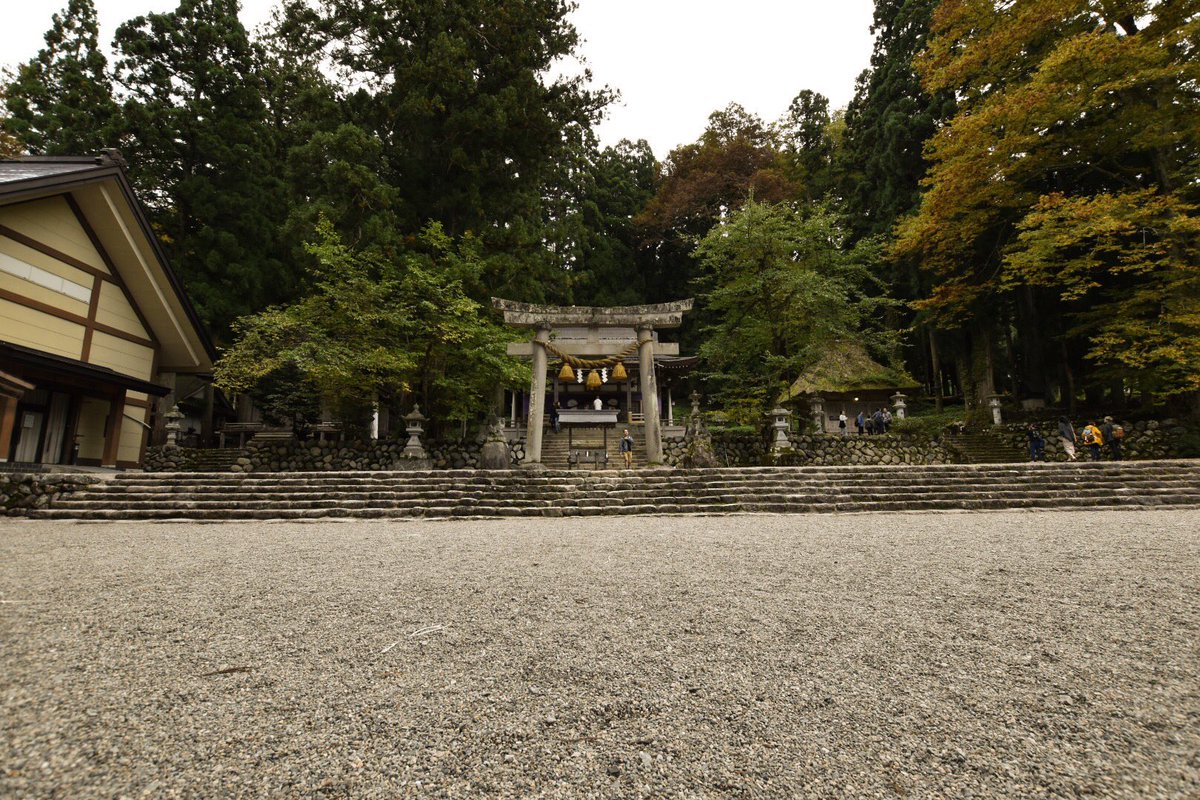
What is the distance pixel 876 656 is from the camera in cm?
207

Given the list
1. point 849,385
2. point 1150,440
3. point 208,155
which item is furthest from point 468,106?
point 1150,440

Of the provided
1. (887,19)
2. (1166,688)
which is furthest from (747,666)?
(887,19)

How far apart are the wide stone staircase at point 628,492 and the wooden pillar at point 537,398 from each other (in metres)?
1.99

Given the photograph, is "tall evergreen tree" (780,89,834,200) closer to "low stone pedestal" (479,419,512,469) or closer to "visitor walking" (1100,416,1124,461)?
"visitor walking" (1100,416,1124,461)

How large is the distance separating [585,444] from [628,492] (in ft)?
32.9

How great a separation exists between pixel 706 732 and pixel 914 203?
20830 millimetres

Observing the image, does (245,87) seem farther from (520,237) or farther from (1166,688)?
(1166,688)

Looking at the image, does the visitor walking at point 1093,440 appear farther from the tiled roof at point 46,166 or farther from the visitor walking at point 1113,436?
the tiled roof at point 46,166

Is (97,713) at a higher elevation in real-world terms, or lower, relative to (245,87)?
lower

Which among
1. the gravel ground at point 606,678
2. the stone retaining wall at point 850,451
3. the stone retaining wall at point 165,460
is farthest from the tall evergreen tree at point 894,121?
the stone retaining wall at point 165,460

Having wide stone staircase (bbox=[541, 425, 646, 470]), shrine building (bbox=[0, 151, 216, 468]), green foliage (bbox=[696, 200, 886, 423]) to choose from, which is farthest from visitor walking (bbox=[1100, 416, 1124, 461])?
shrine building (bbox=[0, 151, 216, 468])

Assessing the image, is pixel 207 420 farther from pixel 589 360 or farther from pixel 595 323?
pixel 595 323

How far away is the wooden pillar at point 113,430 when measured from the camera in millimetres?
10430

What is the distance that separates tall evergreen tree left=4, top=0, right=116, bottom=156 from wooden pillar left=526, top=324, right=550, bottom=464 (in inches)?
594
